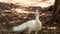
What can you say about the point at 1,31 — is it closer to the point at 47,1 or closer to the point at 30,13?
the point at 30,13

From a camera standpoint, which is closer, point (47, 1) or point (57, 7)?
point (57, 7)

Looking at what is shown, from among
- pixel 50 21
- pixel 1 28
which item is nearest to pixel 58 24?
pixel 50 21

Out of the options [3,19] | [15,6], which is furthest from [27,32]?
[15,6]

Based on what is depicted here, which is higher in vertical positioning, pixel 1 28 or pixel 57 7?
pixel 57 7

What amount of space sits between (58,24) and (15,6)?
3.83 meters

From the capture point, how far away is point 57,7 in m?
8.52

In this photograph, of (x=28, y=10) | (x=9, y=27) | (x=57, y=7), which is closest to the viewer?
(x=9, y=27)

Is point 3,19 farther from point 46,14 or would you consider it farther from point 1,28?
point 46,14

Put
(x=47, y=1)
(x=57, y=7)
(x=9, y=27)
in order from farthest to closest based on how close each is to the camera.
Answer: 1. (x=47, y=1)
2. (x=57, y=7)
3. (x=9, y=27)

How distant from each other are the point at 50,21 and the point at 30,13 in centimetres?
199

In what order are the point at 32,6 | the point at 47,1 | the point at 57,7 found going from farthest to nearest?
the point at 47,1 → the point at 32,6 → the point at 57,7

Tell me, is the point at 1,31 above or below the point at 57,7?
below

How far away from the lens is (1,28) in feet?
25.6

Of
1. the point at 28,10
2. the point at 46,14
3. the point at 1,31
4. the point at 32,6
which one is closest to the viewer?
the point at 1,31
